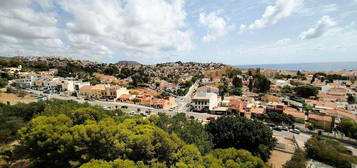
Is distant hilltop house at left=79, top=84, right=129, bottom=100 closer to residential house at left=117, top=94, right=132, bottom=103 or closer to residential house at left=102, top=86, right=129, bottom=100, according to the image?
residential house at left=102, top=86, right=129, bottom=100

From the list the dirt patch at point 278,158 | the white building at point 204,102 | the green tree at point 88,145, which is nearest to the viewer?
the green tree at point 88,145

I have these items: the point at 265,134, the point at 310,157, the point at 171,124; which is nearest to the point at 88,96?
the point at 171,124

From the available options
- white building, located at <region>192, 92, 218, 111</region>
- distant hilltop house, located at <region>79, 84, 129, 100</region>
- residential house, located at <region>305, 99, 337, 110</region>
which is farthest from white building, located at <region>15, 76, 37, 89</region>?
residential house, located at <region>305, 99, 337, 110</region>

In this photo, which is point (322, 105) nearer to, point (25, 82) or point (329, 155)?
point (329, 155)

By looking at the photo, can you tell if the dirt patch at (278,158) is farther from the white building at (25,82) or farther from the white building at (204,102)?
the white building at (25,82)

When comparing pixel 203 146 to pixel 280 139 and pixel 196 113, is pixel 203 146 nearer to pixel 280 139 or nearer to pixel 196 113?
pixel 280 139

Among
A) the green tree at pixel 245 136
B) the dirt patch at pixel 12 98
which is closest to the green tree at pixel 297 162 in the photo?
the green tree at pixel 245 136

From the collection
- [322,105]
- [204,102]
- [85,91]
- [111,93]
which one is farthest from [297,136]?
[85,91]
